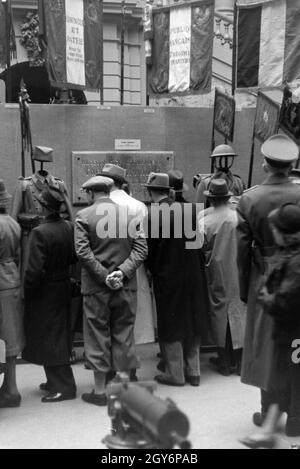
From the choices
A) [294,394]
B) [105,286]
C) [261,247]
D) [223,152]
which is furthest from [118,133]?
[294,394]

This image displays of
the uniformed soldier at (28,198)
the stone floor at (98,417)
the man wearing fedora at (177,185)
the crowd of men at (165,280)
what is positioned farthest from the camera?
the uniformed soldier at (28,198)

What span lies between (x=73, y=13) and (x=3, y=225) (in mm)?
3675

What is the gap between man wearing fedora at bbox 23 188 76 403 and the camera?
667 centimetres

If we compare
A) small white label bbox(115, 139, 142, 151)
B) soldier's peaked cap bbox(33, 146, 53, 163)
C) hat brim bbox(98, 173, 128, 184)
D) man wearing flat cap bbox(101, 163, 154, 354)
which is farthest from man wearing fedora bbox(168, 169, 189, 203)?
small white label bbox(115, 139, 142, 151)

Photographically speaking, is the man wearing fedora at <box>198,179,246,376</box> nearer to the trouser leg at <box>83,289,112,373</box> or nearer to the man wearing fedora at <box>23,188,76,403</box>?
the trouser leg at <box>83,289,112,373</box>

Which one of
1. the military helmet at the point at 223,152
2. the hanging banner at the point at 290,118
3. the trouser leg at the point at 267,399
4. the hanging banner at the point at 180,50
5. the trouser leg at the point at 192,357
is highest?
the hanging banner at the point at 180,50

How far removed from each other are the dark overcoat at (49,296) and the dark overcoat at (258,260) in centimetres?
165

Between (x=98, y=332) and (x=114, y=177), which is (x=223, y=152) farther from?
(x=98, y=332)

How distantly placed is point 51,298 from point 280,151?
7.59 feet

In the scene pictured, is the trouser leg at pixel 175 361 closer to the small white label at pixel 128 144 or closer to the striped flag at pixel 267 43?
the small white label at pixel 128 144

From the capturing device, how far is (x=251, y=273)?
595cm

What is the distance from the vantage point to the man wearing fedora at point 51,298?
667 centimetres
